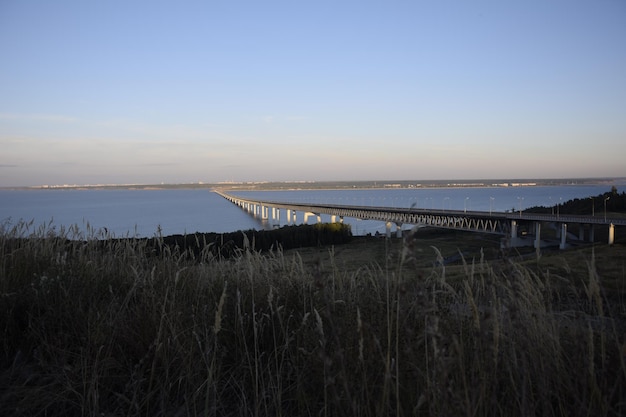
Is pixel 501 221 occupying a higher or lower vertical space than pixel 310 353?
lower

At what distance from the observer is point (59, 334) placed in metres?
4.27

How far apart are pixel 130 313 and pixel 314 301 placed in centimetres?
194

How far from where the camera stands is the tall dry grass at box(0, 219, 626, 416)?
294cm

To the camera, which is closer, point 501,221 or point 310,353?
point 310,353

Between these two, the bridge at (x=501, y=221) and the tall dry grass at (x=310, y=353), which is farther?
the bridge at (x=501, y=221)

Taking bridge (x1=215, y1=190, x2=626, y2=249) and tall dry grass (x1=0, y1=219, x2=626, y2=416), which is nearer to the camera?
tall dry grass (x1=0, y1=219, x2=626, y2=416)

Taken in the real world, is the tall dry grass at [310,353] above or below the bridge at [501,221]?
above

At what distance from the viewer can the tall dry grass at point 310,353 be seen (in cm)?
294

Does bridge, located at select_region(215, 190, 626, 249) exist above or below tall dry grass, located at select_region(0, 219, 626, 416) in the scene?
below

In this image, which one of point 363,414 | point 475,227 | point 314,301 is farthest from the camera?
point 475,227

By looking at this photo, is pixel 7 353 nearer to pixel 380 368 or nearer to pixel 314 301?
pixel 314 301

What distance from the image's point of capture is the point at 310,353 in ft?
11.2

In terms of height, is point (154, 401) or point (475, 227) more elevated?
point (154, 401)

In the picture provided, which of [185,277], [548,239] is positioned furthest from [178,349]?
[548,239]
